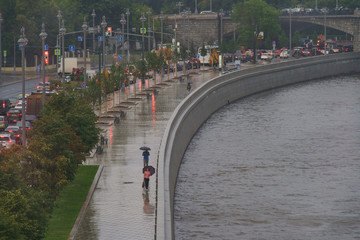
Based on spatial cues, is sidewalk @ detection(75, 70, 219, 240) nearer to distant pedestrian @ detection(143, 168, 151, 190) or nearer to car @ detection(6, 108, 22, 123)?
distant pedestrian @ detection(143, 168, 151, 190)

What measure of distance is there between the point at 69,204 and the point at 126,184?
4.77m

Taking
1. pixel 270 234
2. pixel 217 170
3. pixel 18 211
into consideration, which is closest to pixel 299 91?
pixel 217 170

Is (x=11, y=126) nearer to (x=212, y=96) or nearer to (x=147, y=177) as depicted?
(x=147, y=177)

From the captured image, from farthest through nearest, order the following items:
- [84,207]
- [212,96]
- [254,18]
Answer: [254,18] < [212,96] < [84,207]

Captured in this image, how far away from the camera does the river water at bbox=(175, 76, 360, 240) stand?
167 feet

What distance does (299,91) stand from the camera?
137 metres

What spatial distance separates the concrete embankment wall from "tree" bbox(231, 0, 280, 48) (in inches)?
840

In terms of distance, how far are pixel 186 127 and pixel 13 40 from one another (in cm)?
7439

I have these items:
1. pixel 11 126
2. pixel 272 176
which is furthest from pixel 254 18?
pixel 11 126

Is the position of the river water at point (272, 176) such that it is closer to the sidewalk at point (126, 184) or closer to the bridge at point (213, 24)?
the sidewalk at point (126, 184)

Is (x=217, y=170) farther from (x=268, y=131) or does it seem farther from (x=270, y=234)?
(x=268, y=131)

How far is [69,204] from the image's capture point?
42.8 m

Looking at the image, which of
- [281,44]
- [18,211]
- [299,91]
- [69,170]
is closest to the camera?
[18,211]

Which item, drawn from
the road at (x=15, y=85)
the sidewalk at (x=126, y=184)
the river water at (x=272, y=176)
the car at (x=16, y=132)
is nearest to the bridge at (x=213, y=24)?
the road at (x=15, y=85)
